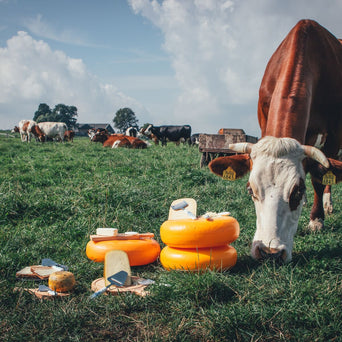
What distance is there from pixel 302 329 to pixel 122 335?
1.17 meters

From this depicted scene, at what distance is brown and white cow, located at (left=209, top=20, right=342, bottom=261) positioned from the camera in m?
3.30

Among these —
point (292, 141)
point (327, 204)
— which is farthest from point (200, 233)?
point (327, 204)

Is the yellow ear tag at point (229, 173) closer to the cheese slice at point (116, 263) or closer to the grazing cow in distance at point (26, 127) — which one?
the cheese slice at point (116, 263)

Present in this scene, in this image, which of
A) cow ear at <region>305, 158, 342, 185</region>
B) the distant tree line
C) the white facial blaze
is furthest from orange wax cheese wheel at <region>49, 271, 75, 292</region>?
the distant tree line

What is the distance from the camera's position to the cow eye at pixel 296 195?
3309mm

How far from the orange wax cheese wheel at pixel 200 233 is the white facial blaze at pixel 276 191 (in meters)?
0.29

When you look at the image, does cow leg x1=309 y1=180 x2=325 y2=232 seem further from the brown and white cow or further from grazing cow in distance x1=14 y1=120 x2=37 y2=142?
grazing cow in distance x1=14 y1=120 x2=37 y2=142

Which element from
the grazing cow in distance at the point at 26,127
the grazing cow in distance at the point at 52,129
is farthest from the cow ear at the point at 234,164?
the grazing cow in distance at the point at 52,129

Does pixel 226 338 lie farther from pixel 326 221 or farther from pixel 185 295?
pixel 326 221

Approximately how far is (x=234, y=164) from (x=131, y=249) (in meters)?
1.55

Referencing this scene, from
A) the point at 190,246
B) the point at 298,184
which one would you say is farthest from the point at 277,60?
the point at 190,246

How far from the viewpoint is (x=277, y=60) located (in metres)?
5.38

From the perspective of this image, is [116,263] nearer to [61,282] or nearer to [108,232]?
[61,282]

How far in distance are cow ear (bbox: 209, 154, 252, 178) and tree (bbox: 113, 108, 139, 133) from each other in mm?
108975
